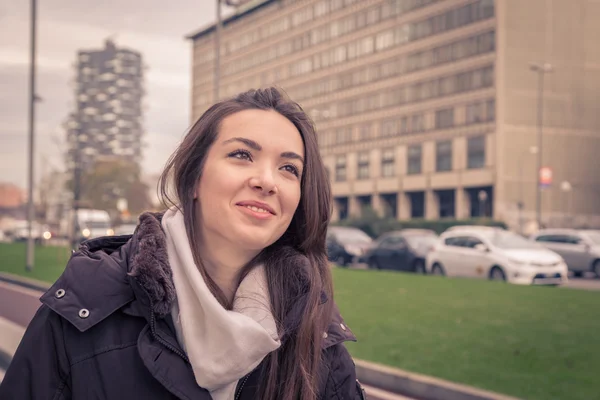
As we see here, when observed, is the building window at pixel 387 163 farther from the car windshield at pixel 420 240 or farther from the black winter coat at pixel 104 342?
the black winter coat at pixel 104 342

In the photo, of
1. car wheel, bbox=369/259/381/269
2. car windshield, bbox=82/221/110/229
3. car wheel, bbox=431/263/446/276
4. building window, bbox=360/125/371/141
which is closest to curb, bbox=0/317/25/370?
car wheel, bbox=431/263/446/276

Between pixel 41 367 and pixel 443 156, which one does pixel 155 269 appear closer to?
pixel 41 367

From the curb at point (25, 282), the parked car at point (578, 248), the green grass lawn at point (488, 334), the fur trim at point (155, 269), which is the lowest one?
the curb at point (25, 282)

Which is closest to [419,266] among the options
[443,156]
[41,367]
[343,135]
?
[41,367]

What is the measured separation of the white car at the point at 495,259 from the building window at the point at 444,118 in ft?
141

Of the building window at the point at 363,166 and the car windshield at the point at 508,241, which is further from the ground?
the building window at the point at 363,166

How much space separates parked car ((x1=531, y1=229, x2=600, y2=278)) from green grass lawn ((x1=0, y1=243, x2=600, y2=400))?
9410 millimetres

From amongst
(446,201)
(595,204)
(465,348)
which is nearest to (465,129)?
(446,201)

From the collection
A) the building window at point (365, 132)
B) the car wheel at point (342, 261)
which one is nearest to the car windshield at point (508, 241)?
the car wheel at point (342, 261)

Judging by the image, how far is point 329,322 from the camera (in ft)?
6.99

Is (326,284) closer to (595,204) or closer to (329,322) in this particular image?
(329,322)

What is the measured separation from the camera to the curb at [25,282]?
16.7 metres

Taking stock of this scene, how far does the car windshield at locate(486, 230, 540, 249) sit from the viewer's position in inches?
801

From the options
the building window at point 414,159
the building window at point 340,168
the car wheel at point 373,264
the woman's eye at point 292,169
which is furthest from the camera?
the building window at point 340,168
